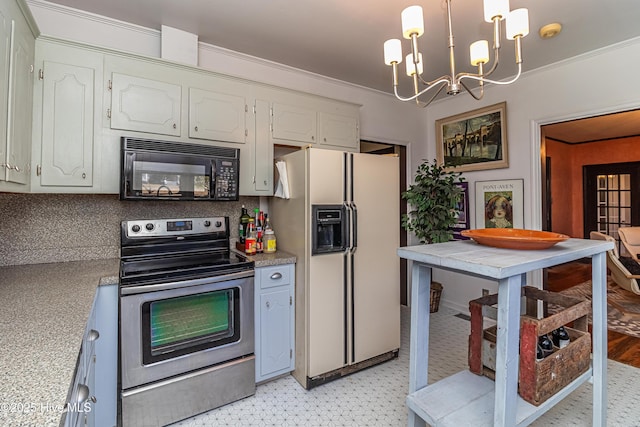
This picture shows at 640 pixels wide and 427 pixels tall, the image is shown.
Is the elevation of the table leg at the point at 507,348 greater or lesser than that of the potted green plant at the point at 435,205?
lesser

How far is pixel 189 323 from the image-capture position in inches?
75.1

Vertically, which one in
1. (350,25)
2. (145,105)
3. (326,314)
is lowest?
(326,314)

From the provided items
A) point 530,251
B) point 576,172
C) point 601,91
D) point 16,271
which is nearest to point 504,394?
point 530,251

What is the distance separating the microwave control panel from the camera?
2172 mm

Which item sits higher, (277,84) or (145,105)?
(277,84)

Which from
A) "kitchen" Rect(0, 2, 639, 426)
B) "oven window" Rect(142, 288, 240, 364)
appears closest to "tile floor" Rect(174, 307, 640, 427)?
"oven window" Rect(142, 288, 240, 364)

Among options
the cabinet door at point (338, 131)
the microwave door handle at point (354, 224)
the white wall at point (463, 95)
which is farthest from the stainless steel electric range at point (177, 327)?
the white wall at point (463, 95)

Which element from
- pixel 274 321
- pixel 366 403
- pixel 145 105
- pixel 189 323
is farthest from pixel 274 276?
pixel 145 105

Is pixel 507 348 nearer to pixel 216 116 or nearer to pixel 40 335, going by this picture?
pixel 40 335

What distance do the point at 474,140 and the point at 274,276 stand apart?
2.80 metres

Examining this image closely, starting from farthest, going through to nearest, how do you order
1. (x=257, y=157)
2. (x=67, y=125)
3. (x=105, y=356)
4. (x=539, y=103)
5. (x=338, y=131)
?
(x=539, y=103) → (x=338, y=131) → (x=257, y=157) → (x=67, y=125) → (x=105, y=356)

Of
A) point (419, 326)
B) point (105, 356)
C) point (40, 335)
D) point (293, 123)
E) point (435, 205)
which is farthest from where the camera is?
point (435, 205)

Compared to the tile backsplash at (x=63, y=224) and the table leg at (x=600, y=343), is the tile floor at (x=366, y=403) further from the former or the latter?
the tile backsplash at (x=63, y=224)

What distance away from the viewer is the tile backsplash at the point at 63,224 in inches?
74.7
